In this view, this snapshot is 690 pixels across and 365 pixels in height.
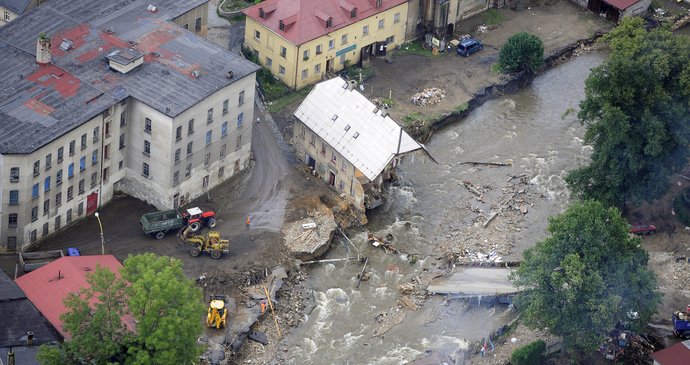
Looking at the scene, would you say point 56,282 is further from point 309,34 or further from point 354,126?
point 309,34

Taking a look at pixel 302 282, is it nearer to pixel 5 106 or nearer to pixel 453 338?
pixel 453 338

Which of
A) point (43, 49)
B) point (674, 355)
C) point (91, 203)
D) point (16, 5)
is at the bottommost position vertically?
point (674, 355)

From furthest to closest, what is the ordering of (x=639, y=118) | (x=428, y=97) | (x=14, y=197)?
(x=428, y=97) < (x=639, y=118) < (x=14, y=197)

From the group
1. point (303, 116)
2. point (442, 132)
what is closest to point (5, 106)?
point (303, 116)

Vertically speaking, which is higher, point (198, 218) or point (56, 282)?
point (56, 282)

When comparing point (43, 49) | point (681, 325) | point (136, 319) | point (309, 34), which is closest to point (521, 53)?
point (309, 34)

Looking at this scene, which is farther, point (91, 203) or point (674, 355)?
point (91, 203)

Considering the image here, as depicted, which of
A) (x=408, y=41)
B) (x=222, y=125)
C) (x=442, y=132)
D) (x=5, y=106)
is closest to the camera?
(x=5, y=106)

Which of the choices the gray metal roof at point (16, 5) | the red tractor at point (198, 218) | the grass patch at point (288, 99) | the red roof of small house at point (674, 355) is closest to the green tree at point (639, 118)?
the red roof of small house at point (674, 355)
